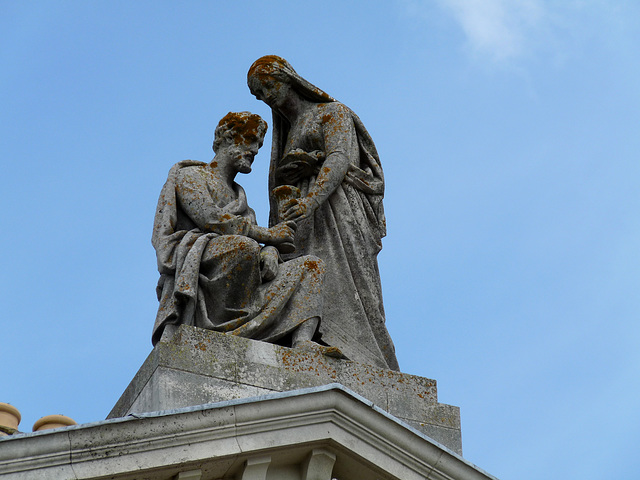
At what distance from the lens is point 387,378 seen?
14.0 meters

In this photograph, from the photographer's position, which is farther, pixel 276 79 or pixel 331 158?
pixel 276 79

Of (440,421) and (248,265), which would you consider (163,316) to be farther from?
(440,421)

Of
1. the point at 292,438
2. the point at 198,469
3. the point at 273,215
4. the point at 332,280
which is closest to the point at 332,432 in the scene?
the point at 292,438

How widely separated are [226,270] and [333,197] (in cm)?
180

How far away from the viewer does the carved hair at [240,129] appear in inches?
598

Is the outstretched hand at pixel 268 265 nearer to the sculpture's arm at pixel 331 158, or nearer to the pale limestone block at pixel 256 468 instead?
the sculpture's arm at pixel 331 158

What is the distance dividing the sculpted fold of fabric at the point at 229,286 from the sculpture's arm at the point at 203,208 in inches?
0.5

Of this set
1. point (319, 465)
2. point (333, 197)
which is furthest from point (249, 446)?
point (333, 197)

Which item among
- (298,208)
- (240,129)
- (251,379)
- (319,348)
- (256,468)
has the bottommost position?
(256,468)

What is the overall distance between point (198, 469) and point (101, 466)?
723 millimetres

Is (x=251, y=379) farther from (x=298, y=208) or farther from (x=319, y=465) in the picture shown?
(x=298, y=208)

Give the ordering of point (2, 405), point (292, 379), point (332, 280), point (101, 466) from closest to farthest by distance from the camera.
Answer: point (101, 466)
point (292, 379)
point (332, 280)
point (2, 405)

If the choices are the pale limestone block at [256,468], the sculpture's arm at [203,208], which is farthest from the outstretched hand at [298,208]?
the pale limestone block at [256,468]

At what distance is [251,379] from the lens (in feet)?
43.5
